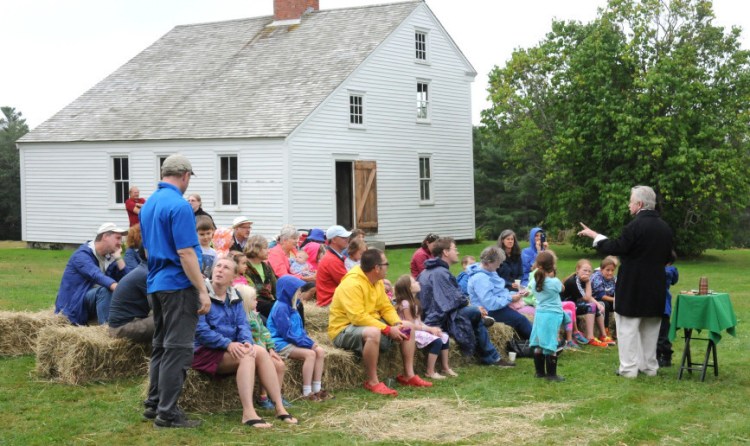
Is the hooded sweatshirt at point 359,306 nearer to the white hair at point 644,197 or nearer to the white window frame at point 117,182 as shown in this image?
the white hair at point 644,197

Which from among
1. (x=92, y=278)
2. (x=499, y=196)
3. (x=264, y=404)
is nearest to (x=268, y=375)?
(x=264, y=404)

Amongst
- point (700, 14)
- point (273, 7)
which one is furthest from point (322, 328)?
point (273, 7)

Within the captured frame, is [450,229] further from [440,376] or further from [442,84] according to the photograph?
[440,376]

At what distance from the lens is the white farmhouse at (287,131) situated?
27.1 m

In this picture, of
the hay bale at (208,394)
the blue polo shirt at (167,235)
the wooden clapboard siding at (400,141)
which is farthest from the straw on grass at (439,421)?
the wooden clapboard siding at (400,141)

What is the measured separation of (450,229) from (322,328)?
2208 centimetres

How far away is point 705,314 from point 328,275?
4.13m

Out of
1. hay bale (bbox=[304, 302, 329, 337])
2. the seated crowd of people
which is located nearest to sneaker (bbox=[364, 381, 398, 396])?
the seated crowd of people

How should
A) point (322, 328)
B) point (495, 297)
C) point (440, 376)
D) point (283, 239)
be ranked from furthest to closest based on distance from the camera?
point (283, 239)
point (495, 297)
point (322, 328)
point (440, 376)

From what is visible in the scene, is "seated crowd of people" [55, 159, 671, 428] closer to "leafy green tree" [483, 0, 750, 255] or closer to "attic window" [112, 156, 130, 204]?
"leafy green tree" [483, 0, 750, 255]

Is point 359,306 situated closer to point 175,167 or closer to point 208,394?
point 208,394

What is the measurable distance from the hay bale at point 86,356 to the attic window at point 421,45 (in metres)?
23.0

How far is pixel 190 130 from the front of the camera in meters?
27.9

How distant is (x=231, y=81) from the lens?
97.7 feet
